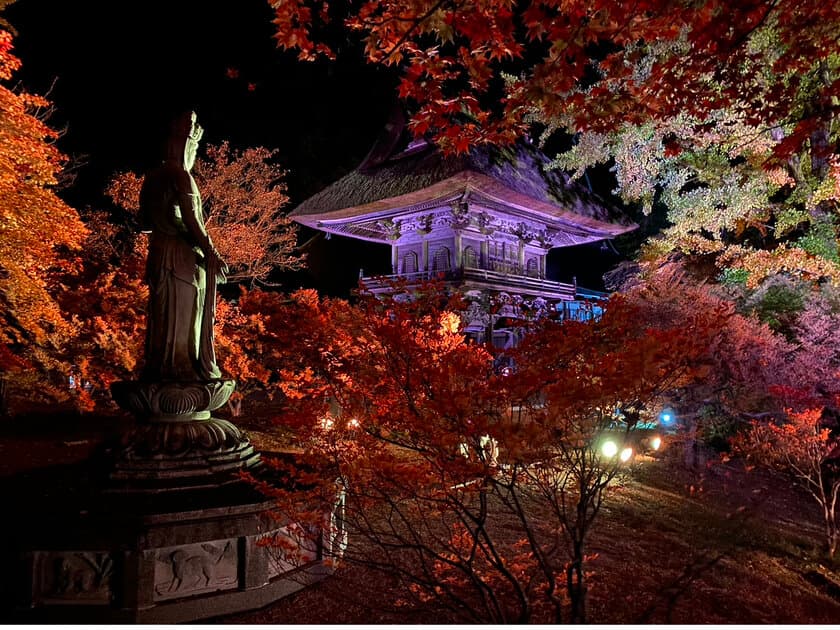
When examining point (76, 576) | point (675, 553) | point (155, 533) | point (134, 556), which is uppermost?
point (155, 533)

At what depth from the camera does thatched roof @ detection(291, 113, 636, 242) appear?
16625mm

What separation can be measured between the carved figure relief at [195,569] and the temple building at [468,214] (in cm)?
1292

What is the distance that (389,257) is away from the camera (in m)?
27.1

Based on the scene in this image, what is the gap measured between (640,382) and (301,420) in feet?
21.4

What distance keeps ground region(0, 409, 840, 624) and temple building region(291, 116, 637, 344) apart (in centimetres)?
773

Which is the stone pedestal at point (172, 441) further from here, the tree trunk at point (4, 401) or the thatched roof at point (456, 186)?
the thatched roof at point (456, 186)

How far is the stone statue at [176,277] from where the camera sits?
5.29 metres

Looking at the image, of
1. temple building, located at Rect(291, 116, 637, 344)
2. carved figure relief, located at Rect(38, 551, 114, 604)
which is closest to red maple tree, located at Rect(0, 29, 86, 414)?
carved figure relief, located at Rect(38, 551, 114, 604)

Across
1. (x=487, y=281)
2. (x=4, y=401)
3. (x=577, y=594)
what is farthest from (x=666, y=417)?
(x=4, y=401)

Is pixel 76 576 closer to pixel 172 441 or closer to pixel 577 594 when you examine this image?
pixel 172 441

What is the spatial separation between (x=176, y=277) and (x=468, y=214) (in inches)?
554

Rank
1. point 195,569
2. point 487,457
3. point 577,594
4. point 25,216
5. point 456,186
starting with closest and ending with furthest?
point 577,594
point 195,569
point 487,457
point 25,216
point 456,186

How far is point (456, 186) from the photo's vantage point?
54.3ft

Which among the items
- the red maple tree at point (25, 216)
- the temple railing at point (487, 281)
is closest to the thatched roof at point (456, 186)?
the temple railing at point (487, 281)
